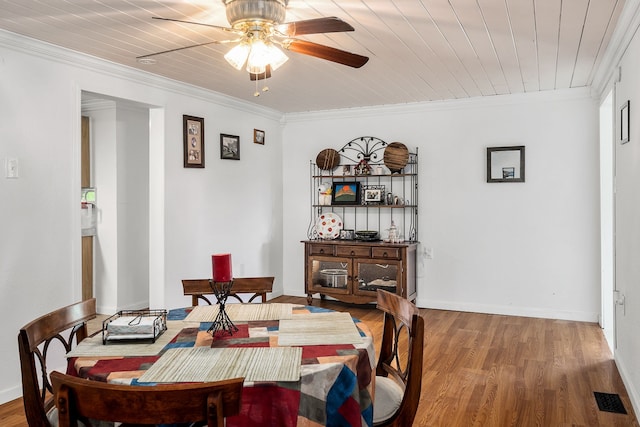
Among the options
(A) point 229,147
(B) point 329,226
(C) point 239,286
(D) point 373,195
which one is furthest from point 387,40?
(B) point 329,226

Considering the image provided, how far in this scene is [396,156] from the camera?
5.35m

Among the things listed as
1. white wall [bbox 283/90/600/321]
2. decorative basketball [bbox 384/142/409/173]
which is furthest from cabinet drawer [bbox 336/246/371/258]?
decorative basketball [bbox 384/142/409/173]

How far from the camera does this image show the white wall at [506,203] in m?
4.76

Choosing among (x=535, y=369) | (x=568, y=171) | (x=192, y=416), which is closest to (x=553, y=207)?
(x=568, y=171)

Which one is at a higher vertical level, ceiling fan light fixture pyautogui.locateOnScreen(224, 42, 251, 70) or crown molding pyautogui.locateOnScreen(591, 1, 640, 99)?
crown molding pyautogui.locateOnScreen(591, 1, 640, 99)

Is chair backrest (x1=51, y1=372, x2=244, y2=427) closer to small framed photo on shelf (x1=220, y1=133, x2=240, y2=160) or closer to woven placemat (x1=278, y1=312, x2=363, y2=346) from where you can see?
woven placemat (x1=278, y1=312, x2=363, y2=346)

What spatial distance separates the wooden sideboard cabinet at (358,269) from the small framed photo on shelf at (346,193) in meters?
0.51

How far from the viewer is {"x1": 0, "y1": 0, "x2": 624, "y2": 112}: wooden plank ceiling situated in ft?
8.69

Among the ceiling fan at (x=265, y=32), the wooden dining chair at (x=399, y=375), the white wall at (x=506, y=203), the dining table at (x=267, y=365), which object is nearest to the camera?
the dining table at (x=267, y=365)

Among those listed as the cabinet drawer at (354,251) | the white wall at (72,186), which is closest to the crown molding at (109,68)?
the white wall at (72,186)

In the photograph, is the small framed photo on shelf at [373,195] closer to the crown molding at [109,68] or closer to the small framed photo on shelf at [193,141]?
the crown molding at [109,68]

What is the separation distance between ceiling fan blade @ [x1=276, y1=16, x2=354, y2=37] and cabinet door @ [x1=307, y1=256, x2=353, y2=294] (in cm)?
331

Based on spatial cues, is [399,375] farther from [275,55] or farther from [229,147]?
[229,147]

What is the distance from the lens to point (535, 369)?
346 cm
